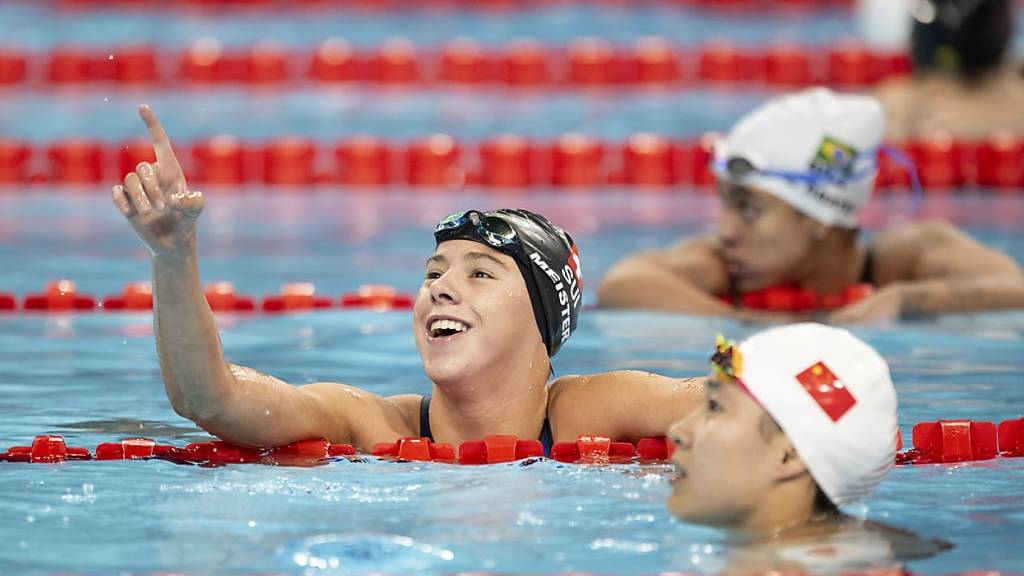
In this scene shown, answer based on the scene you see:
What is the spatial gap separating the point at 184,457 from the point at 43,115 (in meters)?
6.81

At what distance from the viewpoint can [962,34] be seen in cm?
941

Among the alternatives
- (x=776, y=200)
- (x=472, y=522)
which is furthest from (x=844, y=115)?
(x=472, y=522)

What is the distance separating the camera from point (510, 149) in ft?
30.8

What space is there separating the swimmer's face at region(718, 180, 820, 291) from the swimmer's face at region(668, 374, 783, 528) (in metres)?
2.80

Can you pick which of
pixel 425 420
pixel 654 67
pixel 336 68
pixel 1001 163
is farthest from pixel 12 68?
pixel 425 420

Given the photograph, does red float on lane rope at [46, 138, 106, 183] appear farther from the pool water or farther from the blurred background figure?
the blurred background figure

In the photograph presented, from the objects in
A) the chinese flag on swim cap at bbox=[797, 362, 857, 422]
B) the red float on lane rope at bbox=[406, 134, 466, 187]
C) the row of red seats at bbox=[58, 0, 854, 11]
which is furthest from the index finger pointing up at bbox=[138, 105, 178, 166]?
the row of red seats at bbox=[58, 0, 854, 11]

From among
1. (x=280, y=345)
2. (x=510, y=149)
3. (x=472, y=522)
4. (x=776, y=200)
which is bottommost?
(x=472, y=522)

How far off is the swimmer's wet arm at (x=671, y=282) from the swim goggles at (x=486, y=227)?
2.27m

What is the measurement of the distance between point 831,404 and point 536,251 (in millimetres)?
890

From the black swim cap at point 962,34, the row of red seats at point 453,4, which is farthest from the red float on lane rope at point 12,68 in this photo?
the black swim cap at point 962,34

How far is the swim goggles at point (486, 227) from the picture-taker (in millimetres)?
3680

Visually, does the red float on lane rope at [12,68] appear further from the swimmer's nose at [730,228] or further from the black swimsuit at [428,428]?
the black swimsuit at [428,428]

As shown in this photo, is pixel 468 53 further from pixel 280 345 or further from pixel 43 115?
pixel 280 345
